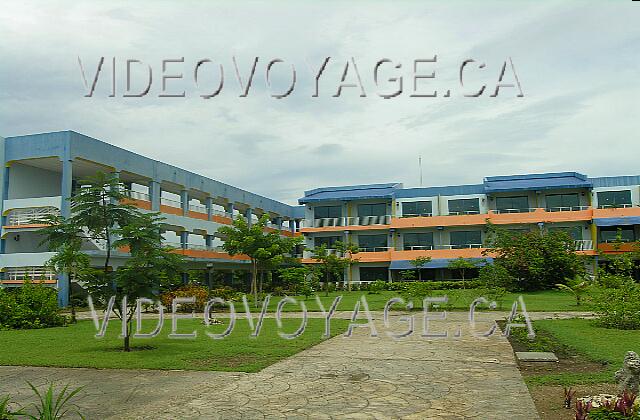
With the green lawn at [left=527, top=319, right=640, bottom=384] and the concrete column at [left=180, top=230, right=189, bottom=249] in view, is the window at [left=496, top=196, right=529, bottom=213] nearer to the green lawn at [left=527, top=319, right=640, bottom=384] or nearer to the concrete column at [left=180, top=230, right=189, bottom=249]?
the concrete column at [left=180, top=230, right=189, bottom=249]

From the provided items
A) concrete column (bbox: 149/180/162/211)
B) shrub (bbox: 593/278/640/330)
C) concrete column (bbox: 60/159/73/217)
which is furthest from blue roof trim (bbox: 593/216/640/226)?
concrete column (bbox: 60/159/73/217)

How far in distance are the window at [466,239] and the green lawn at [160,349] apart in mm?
25986

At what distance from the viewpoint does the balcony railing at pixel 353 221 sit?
4147cm

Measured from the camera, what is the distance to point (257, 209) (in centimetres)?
4522

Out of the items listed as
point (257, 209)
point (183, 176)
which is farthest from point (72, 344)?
point (257, 209)

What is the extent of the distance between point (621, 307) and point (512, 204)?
89.7 ft

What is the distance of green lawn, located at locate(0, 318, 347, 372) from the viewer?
30.4ft

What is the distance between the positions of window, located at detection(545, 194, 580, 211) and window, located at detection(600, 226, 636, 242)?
2467mm

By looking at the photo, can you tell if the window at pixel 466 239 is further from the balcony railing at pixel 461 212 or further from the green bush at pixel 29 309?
the green bush at pixel 29 309

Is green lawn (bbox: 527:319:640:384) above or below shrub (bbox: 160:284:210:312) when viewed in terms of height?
below

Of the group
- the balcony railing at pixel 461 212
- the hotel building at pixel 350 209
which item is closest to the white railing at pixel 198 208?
the hotel building at pixel 350 209

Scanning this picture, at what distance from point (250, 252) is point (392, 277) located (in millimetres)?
18428

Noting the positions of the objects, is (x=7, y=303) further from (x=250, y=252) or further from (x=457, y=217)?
(x=457, y=217)

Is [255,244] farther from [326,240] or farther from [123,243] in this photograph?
[326,240]
